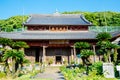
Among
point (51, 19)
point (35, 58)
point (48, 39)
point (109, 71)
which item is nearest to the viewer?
point (109, 71)

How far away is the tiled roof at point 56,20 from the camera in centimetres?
3978

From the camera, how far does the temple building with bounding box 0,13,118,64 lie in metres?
36.0

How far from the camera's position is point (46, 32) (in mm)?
38844

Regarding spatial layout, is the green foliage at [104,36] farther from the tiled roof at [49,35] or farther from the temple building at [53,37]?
the tiled roof at [49,35]

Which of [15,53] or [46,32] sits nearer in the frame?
[15,53]

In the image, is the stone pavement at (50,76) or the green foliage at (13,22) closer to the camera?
the stone pavement at (50,76)

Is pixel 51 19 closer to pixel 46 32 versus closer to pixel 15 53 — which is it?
pixel 46 32

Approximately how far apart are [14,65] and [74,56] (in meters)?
16.8

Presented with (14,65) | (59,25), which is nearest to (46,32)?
(59,25)

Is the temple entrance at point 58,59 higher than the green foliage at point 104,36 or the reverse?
the reverse

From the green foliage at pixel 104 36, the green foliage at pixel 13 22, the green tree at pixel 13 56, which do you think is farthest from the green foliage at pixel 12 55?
the green foliage at pixel 13 22

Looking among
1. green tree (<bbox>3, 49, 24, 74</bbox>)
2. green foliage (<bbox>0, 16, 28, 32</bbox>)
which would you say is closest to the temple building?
green tree (<bbox>3, 49, 24, 74</bbox>)

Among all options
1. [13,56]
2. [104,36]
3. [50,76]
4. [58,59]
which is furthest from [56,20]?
[13,56]

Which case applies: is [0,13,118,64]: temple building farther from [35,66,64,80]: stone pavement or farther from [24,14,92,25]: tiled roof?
[35,66,64,80]: stone pavement
